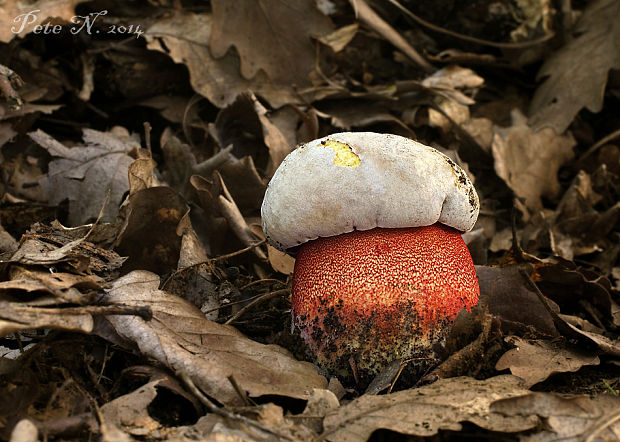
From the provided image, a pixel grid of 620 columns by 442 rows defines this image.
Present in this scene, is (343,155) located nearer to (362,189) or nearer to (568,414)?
(362,189)

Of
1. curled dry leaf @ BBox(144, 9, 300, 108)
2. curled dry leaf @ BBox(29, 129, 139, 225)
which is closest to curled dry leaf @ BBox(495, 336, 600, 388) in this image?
curled dry leaf @ BBox(29, 129, 139, 225)

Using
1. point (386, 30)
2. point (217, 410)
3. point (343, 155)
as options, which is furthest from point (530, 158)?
point (217, 410)

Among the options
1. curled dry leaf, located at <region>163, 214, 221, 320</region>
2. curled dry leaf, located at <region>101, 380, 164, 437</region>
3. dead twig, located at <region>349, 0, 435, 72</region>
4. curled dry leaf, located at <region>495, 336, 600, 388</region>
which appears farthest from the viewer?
dead twig, located at <region>349, 0, 435, 72</region>

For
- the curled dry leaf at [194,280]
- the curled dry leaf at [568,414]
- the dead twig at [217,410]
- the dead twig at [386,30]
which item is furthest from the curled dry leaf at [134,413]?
the dead twig at [386,30]

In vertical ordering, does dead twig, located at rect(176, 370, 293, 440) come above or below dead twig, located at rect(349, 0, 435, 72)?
below

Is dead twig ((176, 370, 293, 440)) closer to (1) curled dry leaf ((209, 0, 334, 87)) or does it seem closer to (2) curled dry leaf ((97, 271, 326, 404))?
(2) curled dry leaf ((97, 271, 326, 404))

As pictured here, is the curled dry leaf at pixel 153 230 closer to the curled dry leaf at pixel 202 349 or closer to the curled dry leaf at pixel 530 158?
the curled dry leaf at pixel 202 349
